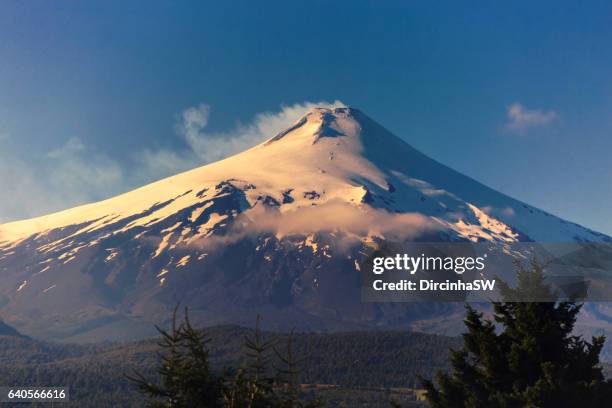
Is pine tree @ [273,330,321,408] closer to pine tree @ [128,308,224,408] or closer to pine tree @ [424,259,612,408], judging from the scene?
pine tree @ [128,308,224,408]

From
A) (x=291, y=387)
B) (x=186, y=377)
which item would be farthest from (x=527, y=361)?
(x=186, y=377)

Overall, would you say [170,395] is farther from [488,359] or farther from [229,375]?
[488,359]

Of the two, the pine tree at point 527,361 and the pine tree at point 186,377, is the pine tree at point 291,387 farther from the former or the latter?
the pine tree at point 527,361

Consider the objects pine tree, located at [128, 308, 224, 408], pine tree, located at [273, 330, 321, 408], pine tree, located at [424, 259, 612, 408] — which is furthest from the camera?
pine tree, located at [424, 259, 612, 408]

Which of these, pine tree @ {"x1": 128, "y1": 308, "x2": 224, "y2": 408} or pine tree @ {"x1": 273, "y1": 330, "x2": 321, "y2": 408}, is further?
pine tree @ {"x1": 128, "y1": 308, "x2": 224, "y2": 408}

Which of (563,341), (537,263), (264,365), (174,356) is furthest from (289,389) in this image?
(537,263)

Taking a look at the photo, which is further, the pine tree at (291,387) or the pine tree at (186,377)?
the pine tree at (186,377)

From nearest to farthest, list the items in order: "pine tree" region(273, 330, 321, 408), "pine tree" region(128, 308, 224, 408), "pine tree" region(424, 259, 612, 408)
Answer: "pine tree" region(273, 330, 321, 408), "pine tree" region(128, 308, 224, 408), "pine tree" region(424, 259, 612, 408)

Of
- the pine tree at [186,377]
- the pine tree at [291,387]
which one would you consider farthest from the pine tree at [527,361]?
the pine tree at [186,377]

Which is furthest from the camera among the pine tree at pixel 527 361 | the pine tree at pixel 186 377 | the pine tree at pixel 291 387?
the pine tree at pixel 527 361

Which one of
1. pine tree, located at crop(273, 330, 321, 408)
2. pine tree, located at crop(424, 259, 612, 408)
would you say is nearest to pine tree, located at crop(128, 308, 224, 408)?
pine tree, located at crop(273, 330, 321, 408)
